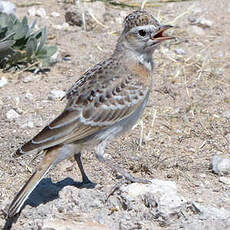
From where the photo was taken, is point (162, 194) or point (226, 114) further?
point (226, 114)

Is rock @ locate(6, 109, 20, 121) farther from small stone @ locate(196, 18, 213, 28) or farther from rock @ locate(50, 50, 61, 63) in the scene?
small stone @ locate(196, 18, 213, 28)

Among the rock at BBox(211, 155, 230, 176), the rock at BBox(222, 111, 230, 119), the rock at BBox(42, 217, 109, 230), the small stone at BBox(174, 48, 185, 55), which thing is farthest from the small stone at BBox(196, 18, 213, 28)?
the rock at BBox(42, 217, 109, 230)

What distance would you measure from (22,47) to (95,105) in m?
3.03

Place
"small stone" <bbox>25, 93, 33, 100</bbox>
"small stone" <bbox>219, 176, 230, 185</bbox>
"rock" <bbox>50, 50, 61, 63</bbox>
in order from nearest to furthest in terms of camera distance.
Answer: "small stone" <bbox>219, 176, 230, 185</bbox>
"small stone" <bbox>25, 93, 33, 100</bbox>
"rock" <bbox>50, 50, 61, 63</bbox>

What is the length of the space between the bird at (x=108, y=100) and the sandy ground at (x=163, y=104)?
27.0 inches

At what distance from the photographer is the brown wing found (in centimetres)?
559

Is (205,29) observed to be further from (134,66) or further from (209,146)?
(134,66)

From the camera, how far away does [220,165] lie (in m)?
6.44

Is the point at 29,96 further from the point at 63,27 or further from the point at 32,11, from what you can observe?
the point at 32,11

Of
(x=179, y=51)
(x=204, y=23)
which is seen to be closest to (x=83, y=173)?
(x=179, y=51)

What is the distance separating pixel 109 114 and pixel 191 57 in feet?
11.5

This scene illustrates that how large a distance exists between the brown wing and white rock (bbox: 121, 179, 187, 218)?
0.68 meters

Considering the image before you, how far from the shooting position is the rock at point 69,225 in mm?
5031

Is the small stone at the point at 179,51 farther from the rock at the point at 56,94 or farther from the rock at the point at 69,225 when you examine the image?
the rock at the point at 69,225
